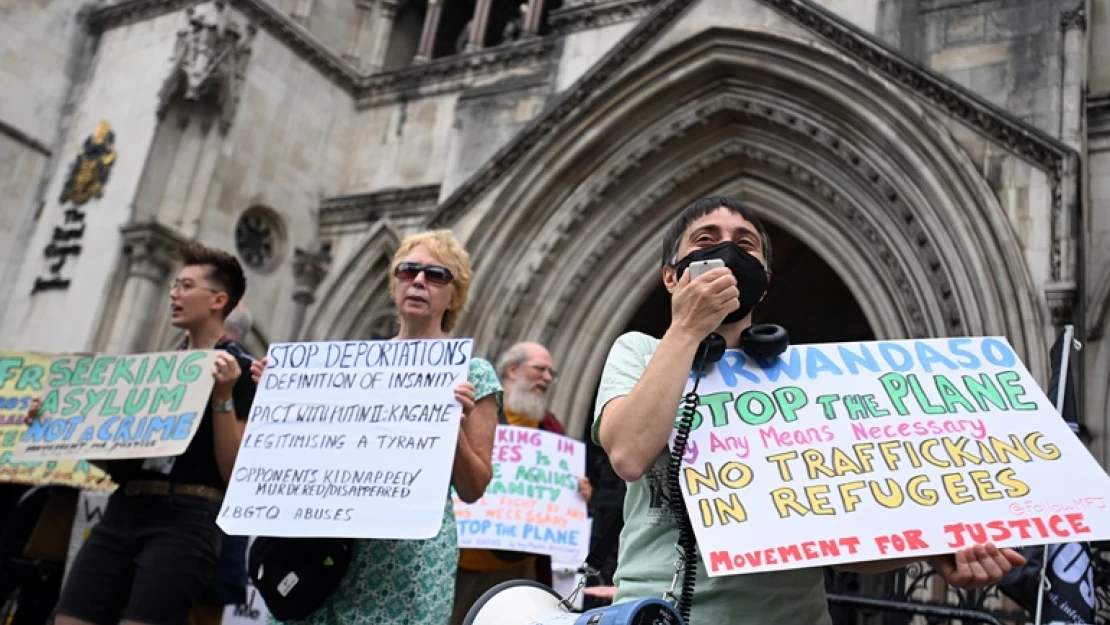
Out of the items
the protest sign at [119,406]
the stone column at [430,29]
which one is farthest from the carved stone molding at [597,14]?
the protest sign at [119,406]

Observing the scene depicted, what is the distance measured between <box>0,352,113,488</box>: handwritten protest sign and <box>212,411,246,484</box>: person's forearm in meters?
1.64

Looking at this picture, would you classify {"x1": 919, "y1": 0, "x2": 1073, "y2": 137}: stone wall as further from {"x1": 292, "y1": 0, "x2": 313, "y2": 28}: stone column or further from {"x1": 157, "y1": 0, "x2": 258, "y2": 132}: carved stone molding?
{"x1": 292, "y1": 0, "x2": 313, "y2": 28}: stone column

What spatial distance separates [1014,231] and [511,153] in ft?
16.8

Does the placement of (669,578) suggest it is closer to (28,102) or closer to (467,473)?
(467,473)

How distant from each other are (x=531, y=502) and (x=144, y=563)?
6.59 feet

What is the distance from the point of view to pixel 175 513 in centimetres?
315

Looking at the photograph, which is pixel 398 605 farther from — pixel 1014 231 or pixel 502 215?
pixel 502 215

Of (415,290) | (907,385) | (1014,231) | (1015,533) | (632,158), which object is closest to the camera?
(1015,533)

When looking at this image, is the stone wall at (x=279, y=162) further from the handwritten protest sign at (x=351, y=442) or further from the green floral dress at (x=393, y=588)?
the green floral dress at (x=393, y=588)

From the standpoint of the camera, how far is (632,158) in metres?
10.2

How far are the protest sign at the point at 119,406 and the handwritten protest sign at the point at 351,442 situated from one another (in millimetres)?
395

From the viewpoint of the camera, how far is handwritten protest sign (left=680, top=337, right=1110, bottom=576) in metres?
1.83

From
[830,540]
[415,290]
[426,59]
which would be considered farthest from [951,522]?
[426,59]

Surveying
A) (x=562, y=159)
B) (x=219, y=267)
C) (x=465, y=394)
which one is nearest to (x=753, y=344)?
(x=465, y=394)
